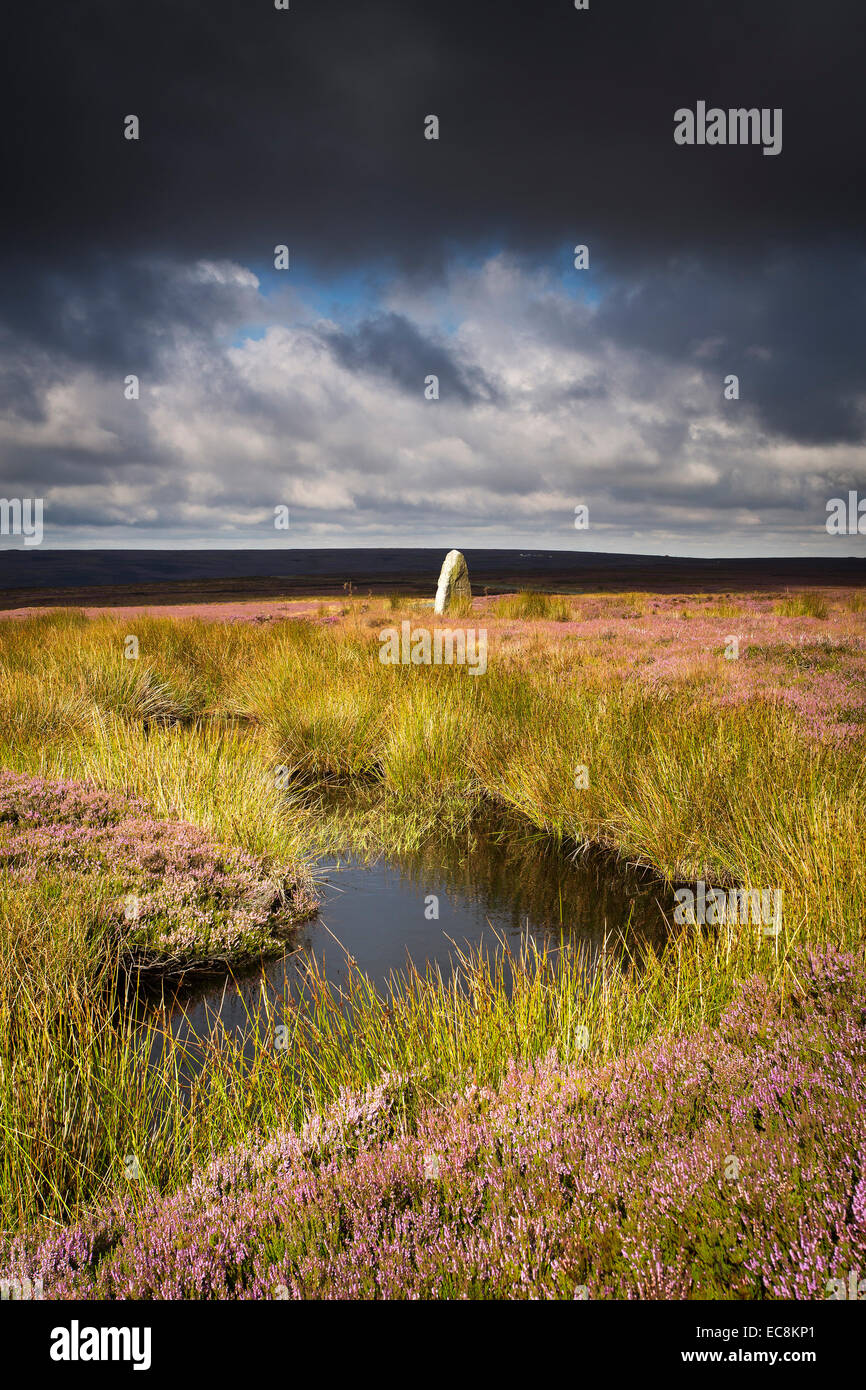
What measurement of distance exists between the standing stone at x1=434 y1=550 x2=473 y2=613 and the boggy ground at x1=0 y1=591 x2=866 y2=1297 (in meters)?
11.4

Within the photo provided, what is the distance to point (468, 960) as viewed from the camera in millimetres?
4445

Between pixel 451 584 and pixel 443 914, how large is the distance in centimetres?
1999

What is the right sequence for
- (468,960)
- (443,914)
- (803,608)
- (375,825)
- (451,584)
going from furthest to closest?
(451,584)
(803,608)
(375,825)
(443,914)
(468,960)

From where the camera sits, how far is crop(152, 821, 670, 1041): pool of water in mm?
4438

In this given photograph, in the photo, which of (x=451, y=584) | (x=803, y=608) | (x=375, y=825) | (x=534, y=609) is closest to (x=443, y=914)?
(x=375, y=825)

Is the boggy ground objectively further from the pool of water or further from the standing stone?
the standing stone

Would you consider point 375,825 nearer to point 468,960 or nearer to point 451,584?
point 468,960

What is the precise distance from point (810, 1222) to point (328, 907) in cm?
431

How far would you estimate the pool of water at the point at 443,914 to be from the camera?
4.44 m

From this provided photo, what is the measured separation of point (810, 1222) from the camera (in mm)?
1626

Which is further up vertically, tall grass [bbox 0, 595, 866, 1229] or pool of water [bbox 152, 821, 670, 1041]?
tall grass [bbox 0, 595, 866, 1229]

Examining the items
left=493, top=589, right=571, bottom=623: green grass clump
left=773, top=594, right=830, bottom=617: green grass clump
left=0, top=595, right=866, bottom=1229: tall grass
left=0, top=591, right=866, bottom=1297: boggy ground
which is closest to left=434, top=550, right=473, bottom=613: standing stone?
left=493, top=589, right=571, bottom=623: green grass clump

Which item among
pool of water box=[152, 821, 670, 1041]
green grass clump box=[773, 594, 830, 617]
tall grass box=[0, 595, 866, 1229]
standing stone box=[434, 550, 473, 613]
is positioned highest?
standing stone box=[434, 550, 473, 613]

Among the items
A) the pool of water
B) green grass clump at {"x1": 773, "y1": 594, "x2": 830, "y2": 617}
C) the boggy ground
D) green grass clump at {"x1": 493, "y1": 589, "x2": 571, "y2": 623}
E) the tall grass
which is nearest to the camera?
the boggy ground
